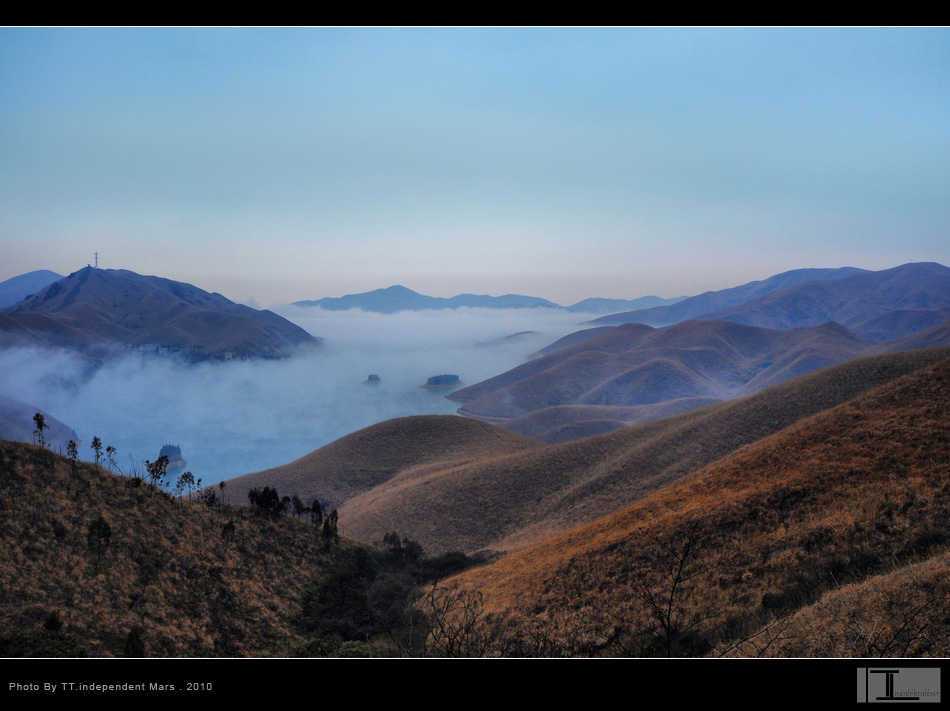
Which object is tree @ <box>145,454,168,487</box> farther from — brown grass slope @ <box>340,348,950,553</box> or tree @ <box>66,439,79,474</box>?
brown grass slope @ <box>340,348,950,553</box>

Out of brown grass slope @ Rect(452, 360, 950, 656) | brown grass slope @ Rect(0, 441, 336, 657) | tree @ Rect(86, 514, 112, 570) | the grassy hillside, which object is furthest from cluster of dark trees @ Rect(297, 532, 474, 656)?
the grassy hillside

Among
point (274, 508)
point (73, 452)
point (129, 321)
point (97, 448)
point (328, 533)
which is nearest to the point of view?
Answer: point (73, 452)

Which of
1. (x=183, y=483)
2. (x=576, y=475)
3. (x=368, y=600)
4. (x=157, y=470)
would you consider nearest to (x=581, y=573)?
(x=368, y=600)

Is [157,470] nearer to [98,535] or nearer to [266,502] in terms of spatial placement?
[266,502]

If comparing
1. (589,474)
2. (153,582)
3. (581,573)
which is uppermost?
(153,582)

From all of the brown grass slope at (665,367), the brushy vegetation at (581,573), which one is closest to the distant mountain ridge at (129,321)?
the brushy vegetation at (581,573)
